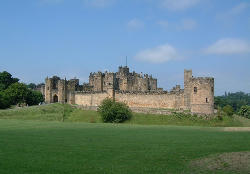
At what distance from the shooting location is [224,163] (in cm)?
1605

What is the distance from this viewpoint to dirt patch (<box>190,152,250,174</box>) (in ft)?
48.5

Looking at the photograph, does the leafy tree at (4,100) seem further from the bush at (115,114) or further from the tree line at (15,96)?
the bush at (115,114)

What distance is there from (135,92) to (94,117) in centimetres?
1237

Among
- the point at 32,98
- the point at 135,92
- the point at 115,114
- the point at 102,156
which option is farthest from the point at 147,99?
the point at 102,156

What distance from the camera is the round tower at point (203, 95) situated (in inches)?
2156

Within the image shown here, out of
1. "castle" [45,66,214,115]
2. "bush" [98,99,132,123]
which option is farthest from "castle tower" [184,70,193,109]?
"bush" [98,99,132,123]

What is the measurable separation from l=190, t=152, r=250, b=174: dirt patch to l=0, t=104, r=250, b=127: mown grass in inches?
1286

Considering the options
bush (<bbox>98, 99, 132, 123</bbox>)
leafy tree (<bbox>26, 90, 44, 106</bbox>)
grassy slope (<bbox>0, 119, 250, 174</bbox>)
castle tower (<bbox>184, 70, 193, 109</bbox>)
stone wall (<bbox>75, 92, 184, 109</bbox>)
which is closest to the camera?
grassy slope (<bbox>0, 119, 250, 174</bbox>)

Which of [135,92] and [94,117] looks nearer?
[94,117]

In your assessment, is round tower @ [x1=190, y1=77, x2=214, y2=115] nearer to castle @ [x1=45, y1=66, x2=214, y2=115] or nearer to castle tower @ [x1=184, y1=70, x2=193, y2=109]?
castle @ [x1=45, y1=66, x2=214, y2=115]

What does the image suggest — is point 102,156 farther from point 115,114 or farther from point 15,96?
point 15,96

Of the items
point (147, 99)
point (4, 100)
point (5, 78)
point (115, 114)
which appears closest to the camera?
point (115, 114)

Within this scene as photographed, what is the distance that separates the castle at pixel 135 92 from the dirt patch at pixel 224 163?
37158 millimetres

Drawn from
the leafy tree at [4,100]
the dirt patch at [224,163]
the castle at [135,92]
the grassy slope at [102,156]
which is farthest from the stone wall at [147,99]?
the dirt patch at [224,163]
